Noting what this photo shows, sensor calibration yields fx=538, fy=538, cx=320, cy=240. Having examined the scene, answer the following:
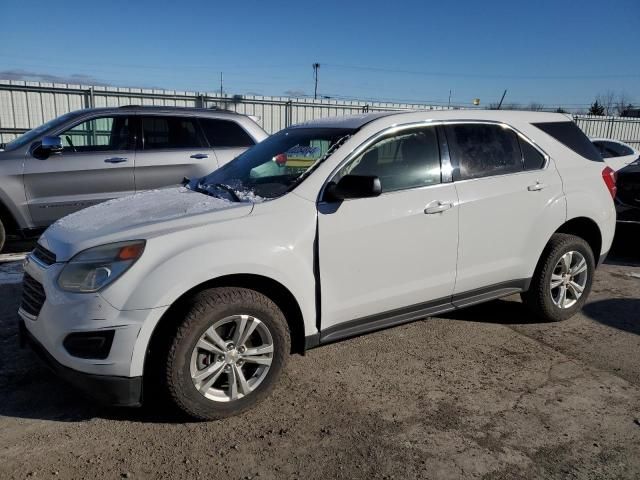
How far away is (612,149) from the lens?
11383 mm

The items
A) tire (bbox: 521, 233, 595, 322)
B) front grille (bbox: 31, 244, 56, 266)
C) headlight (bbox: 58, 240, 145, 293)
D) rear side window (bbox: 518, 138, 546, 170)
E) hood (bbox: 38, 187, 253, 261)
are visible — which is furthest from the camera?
tire (bbox: 521, 233, 595, 322)

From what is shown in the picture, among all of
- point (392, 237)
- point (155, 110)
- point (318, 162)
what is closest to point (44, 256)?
point (318, 162)

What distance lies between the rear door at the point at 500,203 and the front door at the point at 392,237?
152mm

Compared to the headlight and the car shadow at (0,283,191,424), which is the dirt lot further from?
the headlight

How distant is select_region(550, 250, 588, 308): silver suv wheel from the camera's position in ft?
14.9

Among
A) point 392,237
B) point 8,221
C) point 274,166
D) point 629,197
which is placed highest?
point 274,166

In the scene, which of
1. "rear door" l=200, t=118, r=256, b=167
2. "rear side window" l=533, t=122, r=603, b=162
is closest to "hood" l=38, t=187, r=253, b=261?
"rear side window" l=533, t=122, r=603, b=162

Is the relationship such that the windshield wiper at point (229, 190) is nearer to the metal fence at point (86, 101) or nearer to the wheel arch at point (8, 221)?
the wheel arch at point (8, 221)

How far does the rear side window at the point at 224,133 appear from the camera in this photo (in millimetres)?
7230

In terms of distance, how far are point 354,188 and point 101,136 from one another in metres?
4.80

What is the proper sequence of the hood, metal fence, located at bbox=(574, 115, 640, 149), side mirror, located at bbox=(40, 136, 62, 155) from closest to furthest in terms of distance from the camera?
the hood → side mirror, located at bbox=(40, 136, 62, 155) → metal fence, located at bbox=(574, 115, 640, 149)

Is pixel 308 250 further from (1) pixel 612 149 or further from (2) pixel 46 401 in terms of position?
(1) pixel 612 149

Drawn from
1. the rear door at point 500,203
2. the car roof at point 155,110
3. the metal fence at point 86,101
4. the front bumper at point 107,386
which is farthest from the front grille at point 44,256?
the metal fence at point 86,101

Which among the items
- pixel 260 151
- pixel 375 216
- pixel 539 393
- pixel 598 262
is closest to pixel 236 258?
pixel 375 216
